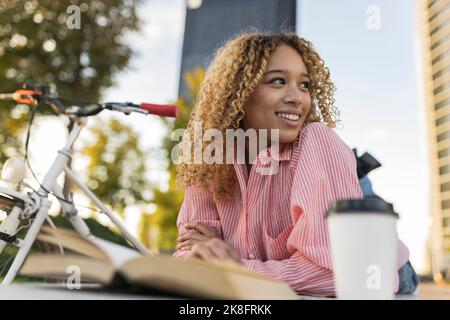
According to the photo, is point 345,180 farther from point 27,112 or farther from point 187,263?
point 27,112

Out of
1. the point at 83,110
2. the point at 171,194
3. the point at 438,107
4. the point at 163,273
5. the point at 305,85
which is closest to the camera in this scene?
the point at 163,273

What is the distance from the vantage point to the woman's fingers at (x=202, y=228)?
1407mm

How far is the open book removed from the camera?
593 mm

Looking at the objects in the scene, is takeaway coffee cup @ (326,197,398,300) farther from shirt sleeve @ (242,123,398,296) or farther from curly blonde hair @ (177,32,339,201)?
curly blonde hair @ (177,32,339,201)

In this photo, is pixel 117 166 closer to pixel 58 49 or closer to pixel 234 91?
pixel 58 49

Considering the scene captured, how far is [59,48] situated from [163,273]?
7.87m

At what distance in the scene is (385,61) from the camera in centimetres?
282

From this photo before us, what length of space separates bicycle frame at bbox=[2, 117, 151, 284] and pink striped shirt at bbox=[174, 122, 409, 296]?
0.69 metres

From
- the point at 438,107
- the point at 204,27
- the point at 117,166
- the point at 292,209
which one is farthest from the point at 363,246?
the point at 438,107

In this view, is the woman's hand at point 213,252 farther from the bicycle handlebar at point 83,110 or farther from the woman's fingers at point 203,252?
the bicycle handlebar at point 83,110

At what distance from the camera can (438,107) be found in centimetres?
2912

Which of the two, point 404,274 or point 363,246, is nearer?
point 363,246

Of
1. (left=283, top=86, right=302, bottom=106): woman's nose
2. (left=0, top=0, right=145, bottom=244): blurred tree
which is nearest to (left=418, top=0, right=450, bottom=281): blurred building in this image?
(left=283, top=86, right=302, bottom=106): woman's nose

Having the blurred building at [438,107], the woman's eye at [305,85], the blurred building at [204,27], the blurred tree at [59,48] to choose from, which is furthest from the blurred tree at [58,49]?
the woman's eye at [305,85]
